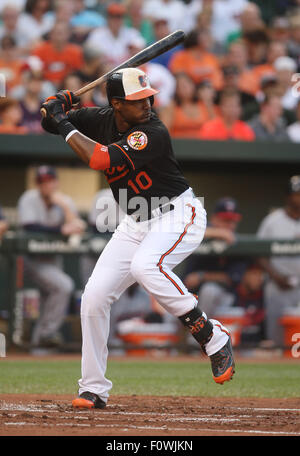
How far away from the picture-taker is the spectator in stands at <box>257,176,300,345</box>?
8.70 m

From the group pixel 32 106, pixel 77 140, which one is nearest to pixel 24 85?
pixel 32 106

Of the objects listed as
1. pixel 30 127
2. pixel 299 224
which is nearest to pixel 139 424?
pixel 299 224

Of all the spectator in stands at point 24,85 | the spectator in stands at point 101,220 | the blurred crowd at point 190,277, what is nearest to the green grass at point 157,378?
the blurred crowd at point 190,277

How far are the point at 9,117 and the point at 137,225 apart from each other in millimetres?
5165

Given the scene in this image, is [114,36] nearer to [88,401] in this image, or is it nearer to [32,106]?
[32,106]

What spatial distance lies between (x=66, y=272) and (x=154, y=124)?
4191mm

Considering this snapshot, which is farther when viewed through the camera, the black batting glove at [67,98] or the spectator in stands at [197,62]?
the spectator in stands at [197,62]

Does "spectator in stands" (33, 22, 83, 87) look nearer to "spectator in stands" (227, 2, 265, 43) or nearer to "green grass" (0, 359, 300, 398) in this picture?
"spectator in stands" (227, 2, 265, 43)

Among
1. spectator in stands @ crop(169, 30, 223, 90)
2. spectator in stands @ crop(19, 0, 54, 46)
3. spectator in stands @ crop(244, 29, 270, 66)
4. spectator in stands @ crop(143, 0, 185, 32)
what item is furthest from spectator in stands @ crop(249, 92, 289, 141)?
spectator in stands @ crop(19, 0, 54, 46)

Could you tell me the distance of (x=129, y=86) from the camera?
458 cm

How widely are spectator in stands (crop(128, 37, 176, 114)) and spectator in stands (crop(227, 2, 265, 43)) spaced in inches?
65.1

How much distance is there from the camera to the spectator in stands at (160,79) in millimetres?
10430

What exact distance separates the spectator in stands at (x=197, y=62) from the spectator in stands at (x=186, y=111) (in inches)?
27.2

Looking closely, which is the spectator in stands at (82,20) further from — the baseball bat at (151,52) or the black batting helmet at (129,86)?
the black batting helmet at (129,86)
